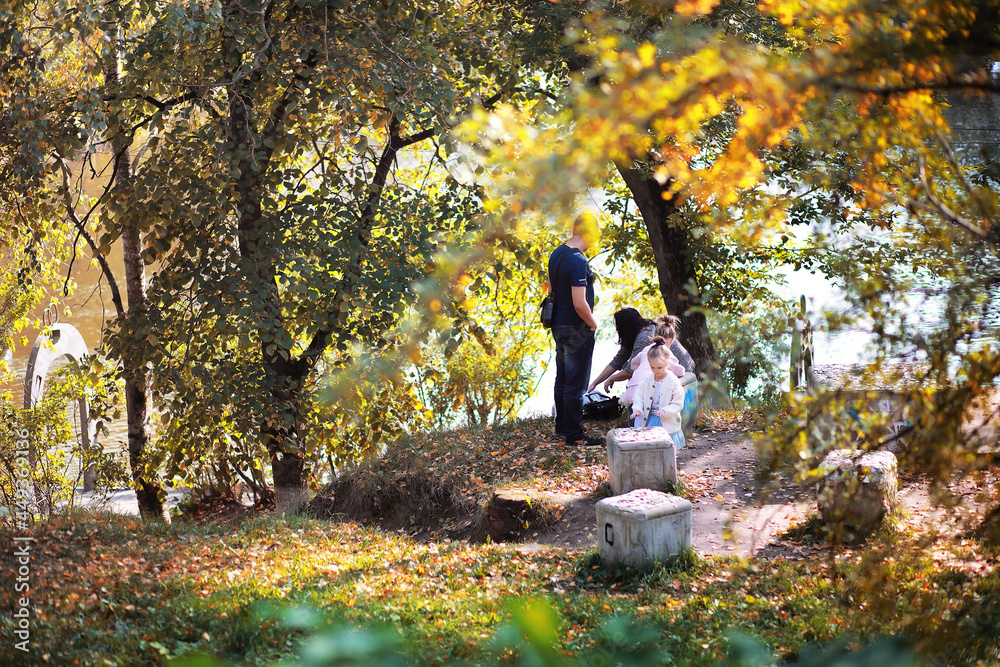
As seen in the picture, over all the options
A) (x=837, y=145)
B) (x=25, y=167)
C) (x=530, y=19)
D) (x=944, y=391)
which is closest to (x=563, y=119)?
(x=837, y=145)

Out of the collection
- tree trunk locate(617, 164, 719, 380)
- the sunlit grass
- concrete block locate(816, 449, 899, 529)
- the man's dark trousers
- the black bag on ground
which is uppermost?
tree trunk locate(617, 164, 719, 380)

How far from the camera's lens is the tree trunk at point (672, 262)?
29.1 ft

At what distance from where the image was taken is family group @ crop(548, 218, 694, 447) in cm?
661

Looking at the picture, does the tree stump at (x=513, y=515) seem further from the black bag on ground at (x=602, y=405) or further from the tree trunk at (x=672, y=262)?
the tree trunk at (x=672, y=262)

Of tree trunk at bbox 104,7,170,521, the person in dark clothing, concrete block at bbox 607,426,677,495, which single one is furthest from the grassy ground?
the person in dark clothing

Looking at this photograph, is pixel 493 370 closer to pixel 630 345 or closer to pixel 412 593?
pixel 630 345

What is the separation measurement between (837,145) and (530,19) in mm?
5036

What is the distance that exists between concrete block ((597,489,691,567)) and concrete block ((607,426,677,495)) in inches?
39.0

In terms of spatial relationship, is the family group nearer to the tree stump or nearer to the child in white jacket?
the child in white jacket

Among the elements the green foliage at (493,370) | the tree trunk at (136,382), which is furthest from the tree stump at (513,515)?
the green foliage at (493,370)

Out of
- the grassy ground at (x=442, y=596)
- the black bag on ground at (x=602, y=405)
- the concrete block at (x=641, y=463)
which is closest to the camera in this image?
the grassy ground at (x=442, y=596)

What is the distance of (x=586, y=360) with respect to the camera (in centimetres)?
714

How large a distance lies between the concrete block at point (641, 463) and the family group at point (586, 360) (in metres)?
0.58

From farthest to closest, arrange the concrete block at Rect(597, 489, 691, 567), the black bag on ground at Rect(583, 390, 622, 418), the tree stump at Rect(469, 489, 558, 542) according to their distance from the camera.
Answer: the black bag on ground at Rect(583, 390, 622, 418)
the tree stump at Rect(469, 489, 558, 542)
the concrete block at Rect(597, 489, 691, 567)
